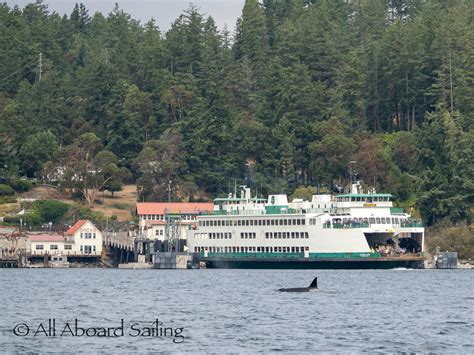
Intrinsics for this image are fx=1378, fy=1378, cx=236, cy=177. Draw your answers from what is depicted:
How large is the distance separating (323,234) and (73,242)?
2786 centimetres

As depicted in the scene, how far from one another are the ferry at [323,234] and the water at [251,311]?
5158 millimetres

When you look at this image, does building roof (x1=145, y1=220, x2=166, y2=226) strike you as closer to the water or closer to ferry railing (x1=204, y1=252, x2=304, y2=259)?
ferry railing (x1=204, y1=252, x2=304, y2=259)

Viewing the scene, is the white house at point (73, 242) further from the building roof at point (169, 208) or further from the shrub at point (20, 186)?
the shrub at point (20, 186)

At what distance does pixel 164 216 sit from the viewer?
140125 millimetres

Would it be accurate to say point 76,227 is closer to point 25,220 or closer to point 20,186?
point 25,220

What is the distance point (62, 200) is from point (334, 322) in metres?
85.6

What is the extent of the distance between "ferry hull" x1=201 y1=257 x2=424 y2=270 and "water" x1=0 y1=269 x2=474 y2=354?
4302 mm

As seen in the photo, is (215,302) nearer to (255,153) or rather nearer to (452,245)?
(452,245)

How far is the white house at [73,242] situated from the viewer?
13438 centimetres

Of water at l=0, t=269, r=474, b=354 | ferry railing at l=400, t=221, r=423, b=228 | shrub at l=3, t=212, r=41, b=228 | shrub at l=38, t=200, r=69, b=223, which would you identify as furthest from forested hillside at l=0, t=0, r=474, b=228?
water at l=0, t=269, r=474, b=354

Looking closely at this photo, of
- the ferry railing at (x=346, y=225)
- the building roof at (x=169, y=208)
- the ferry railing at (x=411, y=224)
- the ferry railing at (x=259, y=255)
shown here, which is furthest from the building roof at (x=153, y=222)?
the ferry railing at (x=411, y=224)

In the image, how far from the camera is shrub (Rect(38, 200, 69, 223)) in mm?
144750

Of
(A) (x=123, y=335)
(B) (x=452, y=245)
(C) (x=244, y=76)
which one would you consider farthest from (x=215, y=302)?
(C) (x=244, y=76)

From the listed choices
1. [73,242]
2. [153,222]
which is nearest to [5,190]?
Result: [73,242]
